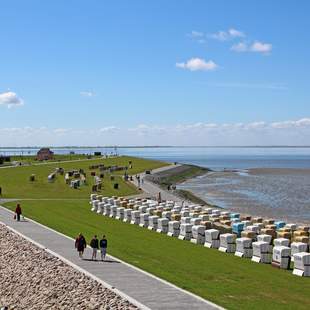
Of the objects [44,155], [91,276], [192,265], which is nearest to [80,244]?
[91,276]

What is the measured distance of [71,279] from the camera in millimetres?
22594

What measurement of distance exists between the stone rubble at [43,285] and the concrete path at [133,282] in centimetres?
49

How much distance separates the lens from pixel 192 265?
85.9 feet

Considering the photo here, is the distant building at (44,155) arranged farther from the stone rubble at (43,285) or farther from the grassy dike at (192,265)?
the stone rubble at (43,285)

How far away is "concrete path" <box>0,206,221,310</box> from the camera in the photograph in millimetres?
18094

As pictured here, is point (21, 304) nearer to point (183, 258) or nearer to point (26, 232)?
point (183, 258)

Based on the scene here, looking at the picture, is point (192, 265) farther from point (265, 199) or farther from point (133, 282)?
point (265, 199)

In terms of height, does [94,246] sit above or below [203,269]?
above

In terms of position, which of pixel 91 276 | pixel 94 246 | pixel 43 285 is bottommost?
pixel 43 285

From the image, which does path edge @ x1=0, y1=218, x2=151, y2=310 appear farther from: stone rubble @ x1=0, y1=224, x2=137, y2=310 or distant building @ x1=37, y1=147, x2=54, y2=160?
distant building @ x1=37, y1=147, x2=54, y2=160

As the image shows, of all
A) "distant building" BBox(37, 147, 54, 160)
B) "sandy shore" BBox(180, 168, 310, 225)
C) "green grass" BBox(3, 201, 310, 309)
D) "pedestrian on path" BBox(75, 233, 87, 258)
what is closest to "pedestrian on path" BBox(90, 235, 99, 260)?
"pedestrian on path" BBox(75, 233, 87, 258)

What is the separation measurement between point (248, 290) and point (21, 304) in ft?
27.8

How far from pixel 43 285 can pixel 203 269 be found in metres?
6.38

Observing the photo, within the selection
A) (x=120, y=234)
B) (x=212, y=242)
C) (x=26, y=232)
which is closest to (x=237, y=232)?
(x=212, y=242)
